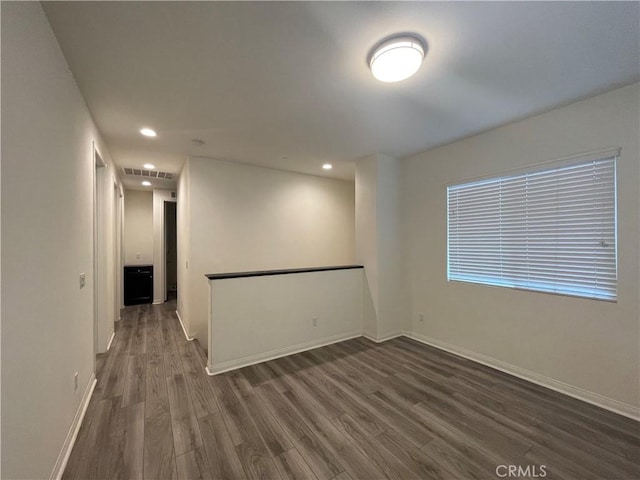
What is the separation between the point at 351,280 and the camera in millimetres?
3859

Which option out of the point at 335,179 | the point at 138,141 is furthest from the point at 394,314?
the point at 138,141

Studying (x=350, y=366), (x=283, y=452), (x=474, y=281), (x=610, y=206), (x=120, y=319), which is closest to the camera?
(x=283, y=452)

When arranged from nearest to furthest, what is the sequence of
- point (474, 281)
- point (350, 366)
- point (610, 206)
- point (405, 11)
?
1. point (405, 11)
2. point (610, 206)
3. point (350, 366)
4. point (474, 281)

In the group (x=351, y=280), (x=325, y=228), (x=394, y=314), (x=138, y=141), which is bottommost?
(x=394, y=314)

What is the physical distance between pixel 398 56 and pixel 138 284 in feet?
21.1

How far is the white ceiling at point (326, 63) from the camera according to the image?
4.69 feet

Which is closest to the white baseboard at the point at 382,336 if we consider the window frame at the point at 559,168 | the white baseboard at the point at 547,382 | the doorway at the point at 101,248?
the white baseboard at the point at 547,382

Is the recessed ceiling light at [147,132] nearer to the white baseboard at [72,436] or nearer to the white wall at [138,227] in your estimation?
the white baseboard at [72,436]

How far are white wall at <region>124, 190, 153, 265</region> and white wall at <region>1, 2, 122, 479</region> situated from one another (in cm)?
497

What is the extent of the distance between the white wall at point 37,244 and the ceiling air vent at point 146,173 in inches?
107

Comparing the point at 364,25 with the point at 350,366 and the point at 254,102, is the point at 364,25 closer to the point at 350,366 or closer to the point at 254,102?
the point at 254,102

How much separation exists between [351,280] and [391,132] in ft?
6.72

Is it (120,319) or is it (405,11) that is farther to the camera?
(120,319)

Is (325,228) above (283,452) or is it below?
above
